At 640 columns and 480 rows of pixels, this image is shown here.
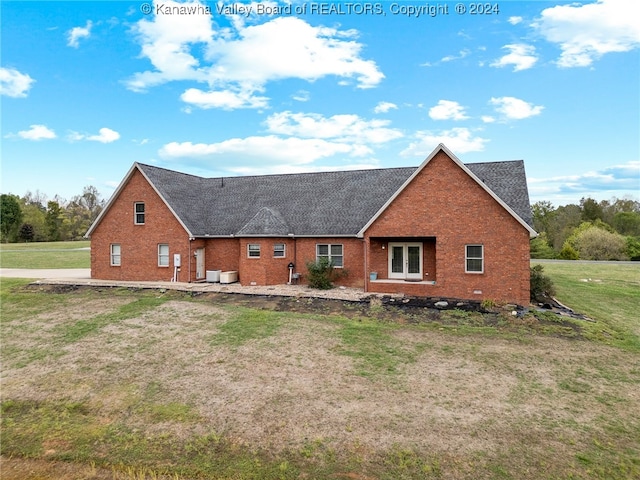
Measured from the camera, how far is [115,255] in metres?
25.1

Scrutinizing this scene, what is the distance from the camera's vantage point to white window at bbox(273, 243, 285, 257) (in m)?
22.7

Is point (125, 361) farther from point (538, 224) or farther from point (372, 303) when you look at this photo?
point (538, 224)

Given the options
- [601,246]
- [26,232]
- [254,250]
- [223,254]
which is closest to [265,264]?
[254,250]

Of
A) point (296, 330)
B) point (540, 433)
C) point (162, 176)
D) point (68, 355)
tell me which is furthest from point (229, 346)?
point (162, 176)

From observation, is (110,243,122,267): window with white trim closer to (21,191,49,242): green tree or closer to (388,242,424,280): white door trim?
(388,242,424,280): white door trim

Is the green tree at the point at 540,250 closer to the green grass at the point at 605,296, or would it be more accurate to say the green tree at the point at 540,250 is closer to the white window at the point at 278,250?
the green grass at the point at 605,296

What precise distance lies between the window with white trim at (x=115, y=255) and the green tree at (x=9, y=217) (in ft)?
211

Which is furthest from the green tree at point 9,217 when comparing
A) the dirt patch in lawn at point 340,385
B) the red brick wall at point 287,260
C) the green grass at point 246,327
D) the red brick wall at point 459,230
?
the red brick wall at point 459,230

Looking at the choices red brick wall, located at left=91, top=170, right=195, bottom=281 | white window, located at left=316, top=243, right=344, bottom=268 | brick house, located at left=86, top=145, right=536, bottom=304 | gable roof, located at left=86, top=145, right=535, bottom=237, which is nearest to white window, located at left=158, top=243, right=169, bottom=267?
brick house, located at left=86, top=145, right=536, bottom=304

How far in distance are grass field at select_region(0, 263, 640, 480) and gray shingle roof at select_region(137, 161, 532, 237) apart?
313 inches

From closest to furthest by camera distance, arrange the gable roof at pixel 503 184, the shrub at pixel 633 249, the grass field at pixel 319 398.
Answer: the grass field at pixel 319 398 → the gable roof at pixel 503 184 → the shrub at pixel 633 249

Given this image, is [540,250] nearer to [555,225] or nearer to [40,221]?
[555,225]

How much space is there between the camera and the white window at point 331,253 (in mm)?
22125

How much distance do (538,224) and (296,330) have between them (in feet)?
203
